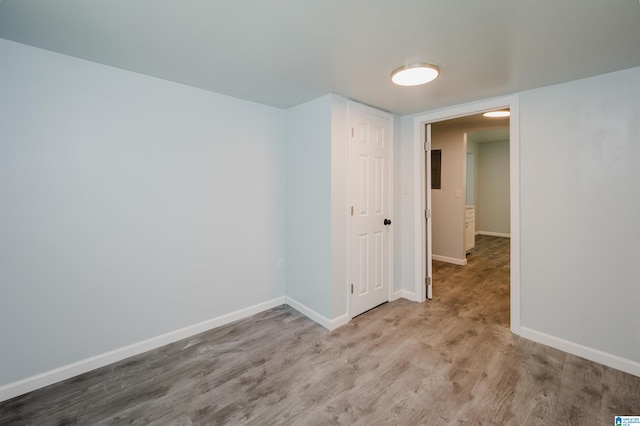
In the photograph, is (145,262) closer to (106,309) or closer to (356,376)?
(106,309)

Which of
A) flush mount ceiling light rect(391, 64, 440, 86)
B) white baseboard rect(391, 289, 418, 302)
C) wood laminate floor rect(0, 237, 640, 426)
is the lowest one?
wood laminate floor rect(0, 237, 640, 426)

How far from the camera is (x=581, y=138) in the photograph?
2.24m

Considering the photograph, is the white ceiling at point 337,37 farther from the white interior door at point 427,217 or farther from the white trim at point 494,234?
the white trim at point 494,234

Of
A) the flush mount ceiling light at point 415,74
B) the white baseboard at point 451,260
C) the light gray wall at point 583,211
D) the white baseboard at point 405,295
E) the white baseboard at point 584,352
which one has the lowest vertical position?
the white baseboard at point 584,352

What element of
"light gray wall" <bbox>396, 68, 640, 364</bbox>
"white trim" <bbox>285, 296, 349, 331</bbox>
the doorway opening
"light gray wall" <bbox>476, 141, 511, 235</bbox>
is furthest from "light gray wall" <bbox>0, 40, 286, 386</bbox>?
"light gray wall" <bbox>476, 141, 511, 235</bbox>

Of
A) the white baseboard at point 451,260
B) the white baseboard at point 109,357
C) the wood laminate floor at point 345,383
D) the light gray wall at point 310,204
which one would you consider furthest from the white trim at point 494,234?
the white baseboard at point 109,357

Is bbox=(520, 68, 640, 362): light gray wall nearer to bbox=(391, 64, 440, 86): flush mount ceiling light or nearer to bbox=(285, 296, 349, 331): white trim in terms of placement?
bbox=(391, 64, 440, 86): flush mount ceiling light

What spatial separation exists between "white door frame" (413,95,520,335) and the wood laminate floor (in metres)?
0.53

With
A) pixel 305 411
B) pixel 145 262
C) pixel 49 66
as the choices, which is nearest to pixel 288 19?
pixel 49 66

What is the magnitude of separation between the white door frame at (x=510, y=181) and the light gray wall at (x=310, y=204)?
125 cm

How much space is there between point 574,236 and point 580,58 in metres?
1.34

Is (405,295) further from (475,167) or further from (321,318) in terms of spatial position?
(475,167)

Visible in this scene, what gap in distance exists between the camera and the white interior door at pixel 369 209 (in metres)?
2.91

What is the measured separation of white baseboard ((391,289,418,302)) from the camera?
342cm
